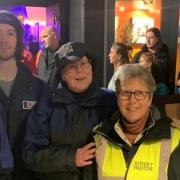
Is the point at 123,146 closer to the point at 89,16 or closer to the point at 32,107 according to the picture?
the point at 32,107

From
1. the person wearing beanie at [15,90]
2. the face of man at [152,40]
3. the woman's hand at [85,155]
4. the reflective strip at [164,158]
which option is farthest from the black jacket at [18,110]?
the face of man at [152,40]

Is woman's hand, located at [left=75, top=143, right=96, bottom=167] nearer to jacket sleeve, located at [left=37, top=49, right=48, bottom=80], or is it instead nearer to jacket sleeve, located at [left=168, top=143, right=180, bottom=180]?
jacket sleeve, located at [left=168, top=143, right=180, bottom=180]

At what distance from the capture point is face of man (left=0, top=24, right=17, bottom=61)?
2426 millimetres

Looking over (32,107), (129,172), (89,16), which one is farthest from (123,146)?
(89,16)

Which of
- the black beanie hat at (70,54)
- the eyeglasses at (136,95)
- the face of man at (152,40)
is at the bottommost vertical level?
the eyeglasses at (136,95)

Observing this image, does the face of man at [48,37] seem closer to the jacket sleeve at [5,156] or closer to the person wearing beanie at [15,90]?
the person wearing beanie at [15,90]

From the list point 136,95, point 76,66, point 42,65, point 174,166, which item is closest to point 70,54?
point 76,66

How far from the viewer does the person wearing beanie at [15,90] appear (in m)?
2.39

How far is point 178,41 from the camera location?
18.7 ft

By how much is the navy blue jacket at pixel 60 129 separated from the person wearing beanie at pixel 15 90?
231 mm

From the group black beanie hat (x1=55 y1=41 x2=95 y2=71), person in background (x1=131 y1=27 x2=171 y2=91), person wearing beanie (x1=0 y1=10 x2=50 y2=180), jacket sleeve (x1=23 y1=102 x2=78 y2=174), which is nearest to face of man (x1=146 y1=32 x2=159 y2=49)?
person in background (x1=131 y1=27 x2=171 y2=91)

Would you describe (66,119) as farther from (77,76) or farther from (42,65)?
(42,65)

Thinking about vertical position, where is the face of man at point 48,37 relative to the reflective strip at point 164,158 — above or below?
above

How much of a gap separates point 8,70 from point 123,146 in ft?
3.14
